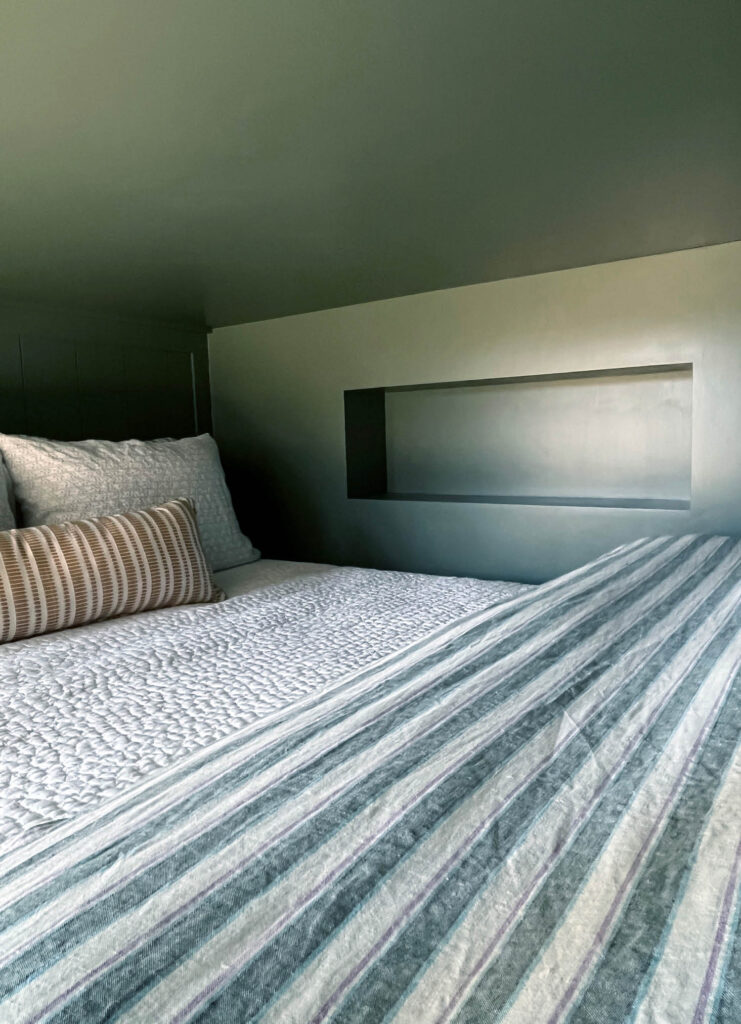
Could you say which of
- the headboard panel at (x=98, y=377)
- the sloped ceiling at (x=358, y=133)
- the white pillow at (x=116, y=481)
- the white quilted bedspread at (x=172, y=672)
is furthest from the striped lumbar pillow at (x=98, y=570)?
the headboard panel at (x=98, y=377)

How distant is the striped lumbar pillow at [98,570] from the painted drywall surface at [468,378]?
3.26 feet

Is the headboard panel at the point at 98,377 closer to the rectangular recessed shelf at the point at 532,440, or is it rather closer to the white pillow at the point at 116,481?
the white pillow at the point at 116,481

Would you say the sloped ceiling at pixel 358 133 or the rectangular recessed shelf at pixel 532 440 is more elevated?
the sloped ceiling at pixel 358 133

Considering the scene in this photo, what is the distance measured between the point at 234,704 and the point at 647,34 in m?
1.03

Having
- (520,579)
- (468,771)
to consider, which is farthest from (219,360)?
(468,771)

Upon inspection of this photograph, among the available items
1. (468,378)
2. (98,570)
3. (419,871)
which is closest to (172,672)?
(98,570)

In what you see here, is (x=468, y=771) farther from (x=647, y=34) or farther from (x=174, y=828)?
(x=647, y=34)

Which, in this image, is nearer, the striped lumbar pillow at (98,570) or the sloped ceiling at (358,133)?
the sloped ceiling at (358,133)

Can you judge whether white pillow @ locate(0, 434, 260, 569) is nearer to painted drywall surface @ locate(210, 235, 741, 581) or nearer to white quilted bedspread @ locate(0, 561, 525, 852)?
white quilted bedspread @ locate(0, 561, 525, 852)

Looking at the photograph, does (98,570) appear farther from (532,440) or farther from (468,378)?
(532,440)

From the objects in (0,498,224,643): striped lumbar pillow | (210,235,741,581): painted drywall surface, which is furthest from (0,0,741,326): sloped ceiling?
(0,498,224,643): striped lumbar pillow

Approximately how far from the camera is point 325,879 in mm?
493

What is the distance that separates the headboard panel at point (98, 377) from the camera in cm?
214

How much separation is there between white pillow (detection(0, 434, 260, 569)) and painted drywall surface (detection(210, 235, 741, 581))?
64cm
